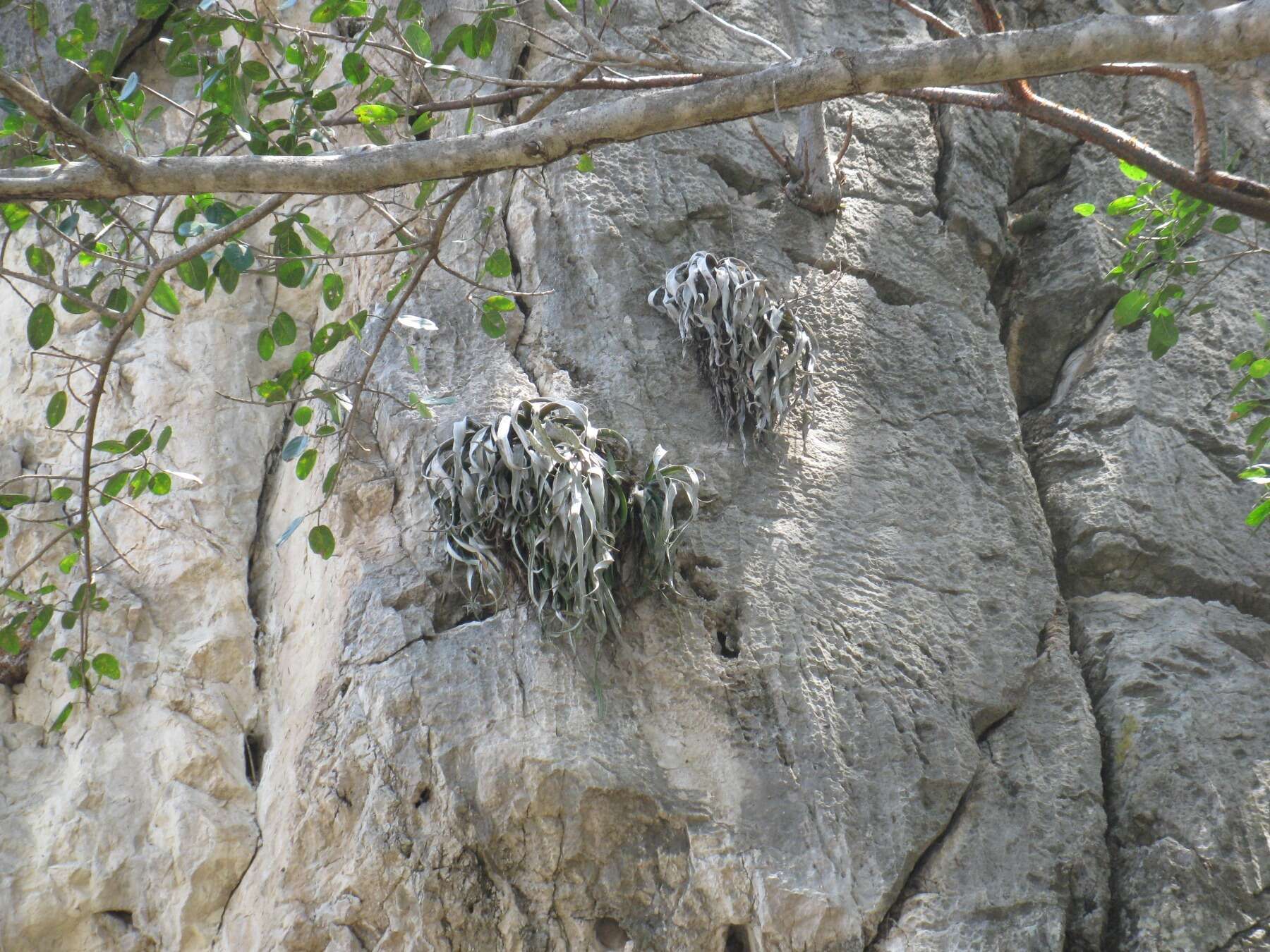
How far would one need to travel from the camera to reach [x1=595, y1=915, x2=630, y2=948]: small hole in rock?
3.45 metres

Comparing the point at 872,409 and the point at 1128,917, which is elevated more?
the point at 872,409

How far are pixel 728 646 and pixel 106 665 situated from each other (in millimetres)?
1732

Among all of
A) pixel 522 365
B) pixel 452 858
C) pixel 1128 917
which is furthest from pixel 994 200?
pixel 452 858

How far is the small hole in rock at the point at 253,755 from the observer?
167 inches

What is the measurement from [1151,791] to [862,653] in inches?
34.6

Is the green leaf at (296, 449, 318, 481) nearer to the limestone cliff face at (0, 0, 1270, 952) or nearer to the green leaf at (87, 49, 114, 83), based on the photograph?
the limestone cliff face at (0, 0, 1270, 952)

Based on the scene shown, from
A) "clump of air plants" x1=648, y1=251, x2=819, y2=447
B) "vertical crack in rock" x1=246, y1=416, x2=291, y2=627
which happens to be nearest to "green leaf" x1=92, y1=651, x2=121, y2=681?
"vertical crack in rock" x1=246, y1=416, x2=291, y2=627

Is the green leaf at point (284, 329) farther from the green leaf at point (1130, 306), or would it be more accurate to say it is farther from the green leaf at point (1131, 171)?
the green leaf at point (1131, 171)

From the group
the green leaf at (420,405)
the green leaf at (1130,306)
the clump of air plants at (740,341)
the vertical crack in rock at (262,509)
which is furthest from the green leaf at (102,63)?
the green leaf at (1130,306)

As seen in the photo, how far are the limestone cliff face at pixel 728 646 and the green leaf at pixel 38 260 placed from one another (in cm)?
113

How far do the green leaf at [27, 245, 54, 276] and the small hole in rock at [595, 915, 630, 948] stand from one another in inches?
83.8

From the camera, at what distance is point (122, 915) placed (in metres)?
4.09

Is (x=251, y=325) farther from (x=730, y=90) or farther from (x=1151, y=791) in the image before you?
(x=1151, y=791)

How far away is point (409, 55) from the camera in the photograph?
361cm
